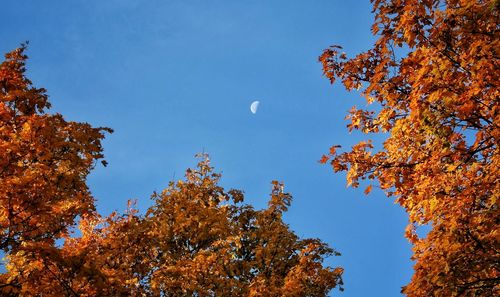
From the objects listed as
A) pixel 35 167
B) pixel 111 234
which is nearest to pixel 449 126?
pixel 35 167

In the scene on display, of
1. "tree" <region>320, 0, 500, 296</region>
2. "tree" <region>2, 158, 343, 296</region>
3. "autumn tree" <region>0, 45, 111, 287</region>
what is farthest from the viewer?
"tree" <region>2, 158, 343, 296</region>

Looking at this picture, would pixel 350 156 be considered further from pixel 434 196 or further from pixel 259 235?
pixel 259 235

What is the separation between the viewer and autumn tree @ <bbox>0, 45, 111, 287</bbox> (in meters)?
9.38

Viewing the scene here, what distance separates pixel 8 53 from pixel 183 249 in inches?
404

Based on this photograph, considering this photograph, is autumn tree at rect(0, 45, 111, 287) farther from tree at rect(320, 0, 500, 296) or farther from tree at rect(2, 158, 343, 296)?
tree at rect(320, 0, 500, 296)

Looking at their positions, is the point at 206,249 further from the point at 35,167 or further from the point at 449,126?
the point at 449,126

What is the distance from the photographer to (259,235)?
754 inches

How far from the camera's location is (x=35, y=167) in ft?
33.6

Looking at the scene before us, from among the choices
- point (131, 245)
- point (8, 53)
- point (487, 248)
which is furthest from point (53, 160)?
point (487, 248)

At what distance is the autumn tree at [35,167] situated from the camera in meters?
9.38

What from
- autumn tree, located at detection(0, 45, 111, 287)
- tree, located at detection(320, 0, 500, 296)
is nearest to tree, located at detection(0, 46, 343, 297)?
autumn tree, located at detection(0, 45, 111, 287)

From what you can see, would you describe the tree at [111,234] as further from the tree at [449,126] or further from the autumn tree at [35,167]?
the tree at [449,126]

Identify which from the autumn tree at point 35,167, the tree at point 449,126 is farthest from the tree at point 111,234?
the tree at point 449,126

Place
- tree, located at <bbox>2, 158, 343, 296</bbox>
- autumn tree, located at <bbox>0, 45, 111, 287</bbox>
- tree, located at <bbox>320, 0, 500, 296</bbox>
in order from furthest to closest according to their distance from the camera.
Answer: tree, located at <bbox>2, 158, 343, 296</bbox> → autumn tree, located at <bbox>0, 45, 111, 287</bbox> → tree, located at <bbox>320, 0, 500, 296</bbox>
